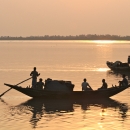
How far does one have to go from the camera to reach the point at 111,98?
28.4 meters

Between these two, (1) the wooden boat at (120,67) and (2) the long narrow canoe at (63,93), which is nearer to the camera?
(2) the long narrow canoe at (63,93)

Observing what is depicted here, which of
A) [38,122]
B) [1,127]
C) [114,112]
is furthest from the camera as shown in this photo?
[114,112]

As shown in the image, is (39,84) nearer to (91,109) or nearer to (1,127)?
(91,109)

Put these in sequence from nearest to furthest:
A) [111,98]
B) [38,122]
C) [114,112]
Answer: [38,122], [114,112], [111,98]

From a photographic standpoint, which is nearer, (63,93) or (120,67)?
(63,93)

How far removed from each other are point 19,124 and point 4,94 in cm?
1017

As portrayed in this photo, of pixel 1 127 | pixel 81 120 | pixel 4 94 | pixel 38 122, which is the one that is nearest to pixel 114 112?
pixel 81 120

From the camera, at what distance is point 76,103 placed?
86.5ft

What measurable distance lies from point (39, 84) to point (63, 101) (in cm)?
186

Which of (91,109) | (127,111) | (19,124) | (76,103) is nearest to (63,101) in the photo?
(76,103)

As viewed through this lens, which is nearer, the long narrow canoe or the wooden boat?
the long narrow canoe

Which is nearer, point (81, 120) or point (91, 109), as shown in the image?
point (81, 120)

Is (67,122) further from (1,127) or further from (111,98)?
(111,98)

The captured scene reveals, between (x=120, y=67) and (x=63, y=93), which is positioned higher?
(x=120, y=67)
